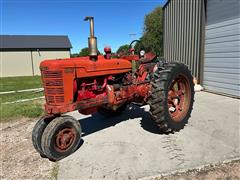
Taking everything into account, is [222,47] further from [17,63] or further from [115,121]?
[17,63]

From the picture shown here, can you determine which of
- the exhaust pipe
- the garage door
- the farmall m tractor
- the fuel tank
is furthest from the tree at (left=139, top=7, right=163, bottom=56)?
the exhaust pipe

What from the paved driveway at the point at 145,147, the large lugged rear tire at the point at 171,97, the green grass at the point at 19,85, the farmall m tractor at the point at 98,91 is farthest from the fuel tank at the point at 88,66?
the green grass at the point at 19,85

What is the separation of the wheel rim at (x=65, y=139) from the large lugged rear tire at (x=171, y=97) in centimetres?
132

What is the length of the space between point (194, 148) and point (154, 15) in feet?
125

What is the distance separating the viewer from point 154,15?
1526 inches

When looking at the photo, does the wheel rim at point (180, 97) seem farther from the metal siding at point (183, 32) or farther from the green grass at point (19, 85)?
the green grass at point (19, 85)

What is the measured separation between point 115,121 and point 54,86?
1976mm

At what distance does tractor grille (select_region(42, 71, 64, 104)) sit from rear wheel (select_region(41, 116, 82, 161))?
→ 283 millimetres

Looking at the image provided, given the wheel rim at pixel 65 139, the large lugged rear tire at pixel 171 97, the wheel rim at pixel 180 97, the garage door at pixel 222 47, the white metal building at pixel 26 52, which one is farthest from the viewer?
the white metal building at pixel 26 52

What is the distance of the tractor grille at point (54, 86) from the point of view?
316 cm

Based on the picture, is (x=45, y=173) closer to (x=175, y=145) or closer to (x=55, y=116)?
(x=55, y=116)

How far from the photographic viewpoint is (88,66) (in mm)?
3455

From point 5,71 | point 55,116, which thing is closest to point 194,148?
point 55,116

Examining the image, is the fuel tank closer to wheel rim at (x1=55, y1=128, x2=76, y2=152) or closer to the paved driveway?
wheel rim at (x1=55, y1=128, x2=76, y2=152)
